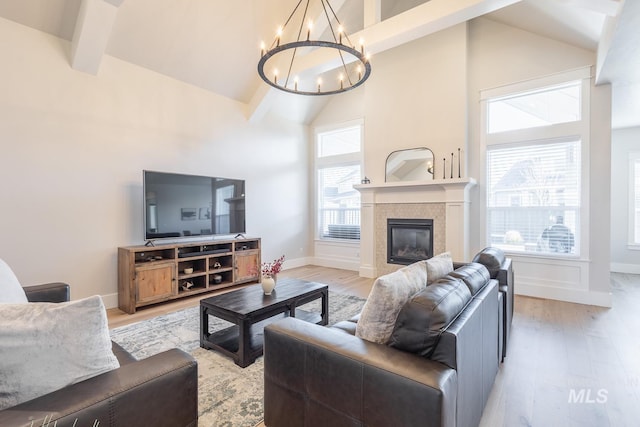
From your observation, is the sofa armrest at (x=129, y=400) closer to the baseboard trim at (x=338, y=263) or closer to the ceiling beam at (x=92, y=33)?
the ceiling beam at (x=92, y=33)

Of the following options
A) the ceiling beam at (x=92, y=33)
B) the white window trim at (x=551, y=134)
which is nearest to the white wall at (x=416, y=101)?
the white window trim at (x=551, y=134)

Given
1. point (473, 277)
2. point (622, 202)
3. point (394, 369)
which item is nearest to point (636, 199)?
point (622, 202)

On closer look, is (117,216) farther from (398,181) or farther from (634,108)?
(634,108)

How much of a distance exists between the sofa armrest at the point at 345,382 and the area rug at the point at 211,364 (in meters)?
0.34

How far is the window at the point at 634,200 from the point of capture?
18.9 ft

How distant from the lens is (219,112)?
16.9 ft

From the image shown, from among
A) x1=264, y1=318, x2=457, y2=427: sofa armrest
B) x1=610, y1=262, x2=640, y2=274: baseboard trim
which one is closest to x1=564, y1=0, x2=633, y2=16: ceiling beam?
x1=264, y1=318, x2=457, y2=427: sofa armrest

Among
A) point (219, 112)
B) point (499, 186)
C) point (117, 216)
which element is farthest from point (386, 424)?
point (219, 112)

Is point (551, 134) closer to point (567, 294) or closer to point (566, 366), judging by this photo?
point (567, 294)

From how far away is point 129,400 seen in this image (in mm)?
1054

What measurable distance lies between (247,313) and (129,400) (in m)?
1.36

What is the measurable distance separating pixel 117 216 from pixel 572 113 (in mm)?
6182

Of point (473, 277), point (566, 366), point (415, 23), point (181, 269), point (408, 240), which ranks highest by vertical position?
point (415, 23)

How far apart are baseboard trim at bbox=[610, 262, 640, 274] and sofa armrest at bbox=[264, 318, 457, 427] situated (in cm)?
710
